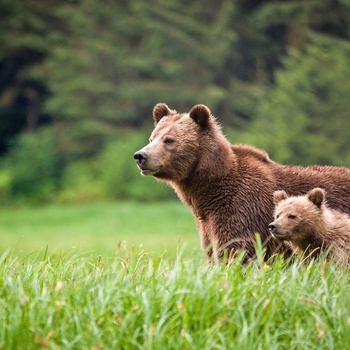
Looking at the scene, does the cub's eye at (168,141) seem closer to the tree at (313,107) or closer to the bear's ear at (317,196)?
the bear's ear at (317,196)

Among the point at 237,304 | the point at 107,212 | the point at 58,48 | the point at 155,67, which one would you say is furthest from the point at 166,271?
the point at 58,48

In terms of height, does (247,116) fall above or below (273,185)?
below

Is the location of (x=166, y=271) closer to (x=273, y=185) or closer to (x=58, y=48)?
(x=273, y=185)

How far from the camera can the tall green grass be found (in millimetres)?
4242

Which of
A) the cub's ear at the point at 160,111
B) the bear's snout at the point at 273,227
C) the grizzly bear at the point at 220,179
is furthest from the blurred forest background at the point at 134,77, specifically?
the bear's snout at the point at 273,227

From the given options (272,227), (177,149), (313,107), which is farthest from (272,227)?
(313,107)

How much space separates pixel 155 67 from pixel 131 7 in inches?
145

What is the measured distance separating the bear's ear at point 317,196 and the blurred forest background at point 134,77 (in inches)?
818

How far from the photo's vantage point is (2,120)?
3478 centimetres

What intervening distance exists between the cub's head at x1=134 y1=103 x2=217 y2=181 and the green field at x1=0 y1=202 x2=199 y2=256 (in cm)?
1111

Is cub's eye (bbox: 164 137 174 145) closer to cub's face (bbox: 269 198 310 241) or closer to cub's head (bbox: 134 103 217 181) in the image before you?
cub's head (bbox: 134 103 217 181)

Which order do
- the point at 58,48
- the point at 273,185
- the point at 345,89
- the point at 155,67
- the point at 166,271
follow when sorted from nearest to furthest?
the point at 166,271
the point at 273,185
the point at 345,89
the point at 155,67
the point at 58,48

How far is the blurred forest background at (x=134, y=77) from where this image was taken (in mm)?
28141

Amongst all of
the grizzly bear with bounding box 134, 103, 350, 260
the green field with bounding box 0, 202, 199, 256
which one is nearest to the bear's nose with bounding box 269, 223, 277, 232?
the grizzly bear with bounding box 134, 103, 350, 260
